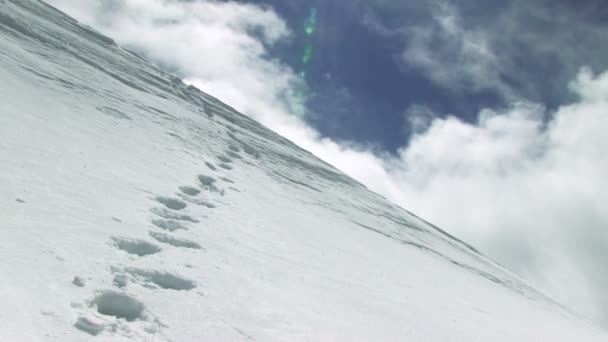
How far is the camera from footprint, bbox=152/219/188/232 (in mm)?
7927

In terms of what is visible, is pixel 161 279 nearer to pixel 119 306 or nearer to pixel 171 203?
pixel 119 306

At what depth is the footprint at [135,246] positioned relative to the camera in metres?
6.57

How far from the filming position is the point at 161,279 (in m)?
6.04

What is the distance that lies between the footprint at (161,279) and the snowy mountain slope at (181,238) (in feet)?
0.07

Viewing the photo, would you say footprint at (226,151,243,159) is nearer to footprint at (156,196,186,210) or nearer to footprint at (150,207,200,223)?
footprint at (156,196,186,210)

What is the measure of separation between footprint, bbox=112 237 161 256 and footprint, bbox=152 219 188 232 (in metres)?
1.04

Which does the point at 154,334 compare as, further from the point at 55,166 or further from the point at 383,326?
the point at 55,166

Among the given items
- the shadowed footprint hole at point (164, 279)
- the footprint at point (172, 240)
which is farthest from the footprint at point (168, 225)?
the shadowed footprint hole at point (164, 279)

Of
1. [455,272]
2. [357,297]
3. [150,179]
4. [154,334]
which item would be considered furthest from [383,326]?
[455,272]

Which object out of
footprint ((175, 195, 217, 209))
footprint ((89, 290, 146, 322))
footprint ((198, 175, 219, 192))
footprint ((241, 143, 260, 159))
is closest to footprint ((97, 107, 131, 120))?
footprint ((198, 175, 219, 192))

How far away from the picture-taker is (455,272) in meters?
14.9

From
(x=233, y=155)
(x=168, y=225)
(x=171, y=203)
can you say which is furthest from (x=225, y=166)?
(x=168, y=225)

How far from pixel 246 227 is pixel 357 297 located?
108 inches

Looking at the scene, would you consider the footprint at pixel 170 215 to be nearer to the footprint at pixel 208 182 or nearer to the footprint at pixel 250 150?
the footprint at pixel 208 182
